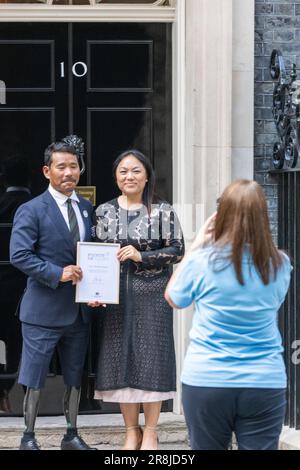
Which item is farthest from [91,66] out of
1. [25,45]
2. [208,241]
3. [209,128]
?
[208,241]

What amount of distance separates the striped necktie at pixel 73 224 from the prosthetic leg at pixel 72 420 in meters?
0.92

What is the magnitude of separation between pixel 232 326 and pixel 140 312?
6.44ft

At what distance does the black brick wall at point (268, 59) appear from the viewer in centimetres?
733

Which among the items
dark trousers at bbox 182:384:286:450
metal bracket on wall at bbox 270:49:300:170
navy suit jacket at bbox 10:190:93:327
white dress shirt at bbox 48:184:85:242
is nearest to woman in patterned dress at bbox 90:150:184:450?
white dress shirt at bbox 48:184:85:242

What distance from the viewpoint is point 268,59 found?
7340 millimetres

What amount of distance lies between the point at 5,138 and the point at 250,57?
176cm

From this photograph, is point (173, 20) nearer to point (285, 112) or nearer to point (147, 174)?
point (285, 112)

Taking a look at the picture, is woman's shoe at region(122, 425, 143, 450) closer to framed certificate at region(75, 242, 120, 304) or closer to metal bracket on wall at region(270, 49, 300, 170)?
framed certificate at region(75, 242, 120, 304)

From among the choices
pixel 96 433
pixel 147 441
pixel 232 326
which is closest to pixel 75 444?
pixel 147 441

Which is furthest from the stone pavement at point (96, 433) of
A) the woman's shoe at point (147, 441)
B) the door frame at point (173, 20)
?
the woman's shoe at point (147, 441)

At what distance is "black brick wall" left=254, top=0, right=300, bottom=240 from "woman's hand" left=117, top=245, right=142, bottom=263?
4.47 feet

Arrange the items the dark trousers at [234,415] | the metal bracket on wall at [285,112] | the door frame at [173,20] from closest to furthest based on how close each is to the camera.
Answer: the dark trousers at [234,415] < the metal bracket on wall at [285,112] < the door frame at [173,20]

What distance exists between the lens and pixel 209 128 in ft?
23.4

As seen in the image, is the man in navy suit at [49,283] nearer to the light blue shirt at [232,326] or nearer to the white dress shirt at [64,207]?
the white dress shirt at [64,207]
